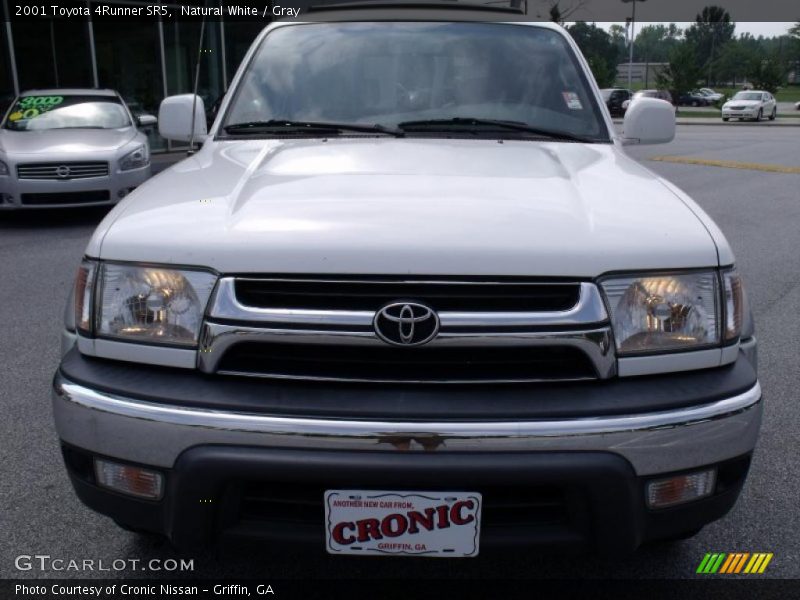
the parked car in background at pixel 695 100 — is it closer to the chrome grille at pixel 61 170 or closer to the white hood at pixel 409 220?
the chrome grille at pixel 61 170

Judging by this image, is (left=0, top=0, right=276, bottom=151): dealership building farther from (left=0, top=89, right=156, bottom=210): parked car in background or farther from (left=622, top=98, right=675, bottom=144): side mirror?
(left=622, top=98, right=675, bottom=144): side mirror

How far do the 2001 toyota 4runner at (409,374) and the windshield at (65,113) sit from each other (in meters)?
8.69

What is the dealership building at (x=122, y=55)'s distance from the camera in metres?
15.6

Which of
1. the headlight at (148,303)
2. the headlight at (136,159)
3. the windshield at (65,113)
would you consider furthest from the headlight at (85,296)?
the windshield at (65,113)

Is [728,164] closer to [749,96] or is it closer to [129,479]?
[129,479]

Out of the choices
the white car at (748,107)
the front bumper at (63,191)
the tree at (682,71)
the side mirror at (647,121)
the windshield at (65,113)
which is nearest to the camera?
the side mirror at (647,121)

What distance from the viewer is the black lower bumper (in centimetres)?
184

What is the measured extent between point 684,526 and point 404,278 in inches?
35.9

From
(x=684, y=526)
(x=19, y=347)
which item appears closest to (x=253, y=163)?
(x=684, y=526)

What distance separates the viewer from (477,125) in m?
3.12

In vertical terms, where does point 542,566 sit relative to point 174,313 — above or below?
below

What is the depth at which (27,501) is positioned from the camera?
9.61 ft

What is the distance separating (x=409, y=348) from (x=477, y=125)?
1413mm

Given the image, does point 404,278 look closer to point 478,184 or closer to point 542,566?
point 478,184
